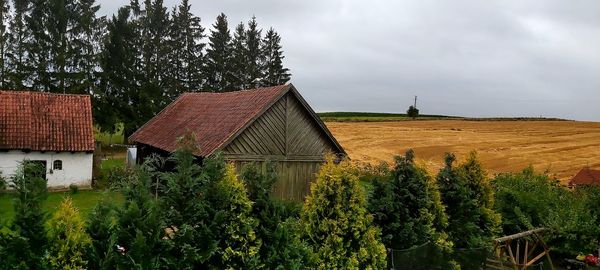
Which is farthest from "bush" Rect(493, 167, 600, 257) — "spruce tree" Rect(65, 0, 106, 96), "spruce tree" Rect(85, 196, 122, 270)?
"spruce tree" Rect(65, 0, 106, 96)

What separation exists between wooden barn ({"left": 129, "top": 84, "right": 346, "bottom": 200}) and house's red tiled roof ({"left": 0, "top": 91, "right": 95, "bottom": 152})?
19.3 ft

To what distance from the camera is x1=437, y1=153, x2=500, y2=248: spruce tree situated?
436 inches

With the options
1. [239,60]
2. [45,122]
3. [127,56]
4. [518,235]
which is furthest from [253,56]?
[518,235]

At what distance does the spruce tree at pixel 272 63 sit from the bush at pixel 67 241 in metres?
46.9

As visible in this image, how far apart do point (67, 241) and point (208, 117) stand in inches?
571

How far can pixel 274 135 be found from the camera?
61.0 feet

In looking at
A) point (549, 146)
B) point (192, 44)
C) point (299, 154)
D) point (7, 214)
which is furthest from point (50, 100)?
point (549, 146)

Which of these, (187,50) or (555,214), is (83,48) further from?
(555,214)

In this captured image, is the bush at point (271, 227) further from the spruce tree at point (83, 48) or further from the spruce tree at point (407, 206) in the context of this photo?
the spruce tree at point (83, 48)

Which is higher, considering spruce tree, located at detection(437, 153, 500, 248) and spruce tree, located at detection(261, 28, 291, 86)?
spruce tree, located at detection(261, 28, 291, 86)

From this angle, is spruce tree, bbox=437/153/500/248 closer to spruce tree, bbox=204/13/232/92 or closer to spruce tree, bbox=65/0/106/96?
spruce tree, bbox=65/0/106/96

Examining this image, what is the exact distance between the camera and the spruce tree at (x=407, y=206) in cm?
1008

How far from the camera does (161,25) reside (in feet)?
148

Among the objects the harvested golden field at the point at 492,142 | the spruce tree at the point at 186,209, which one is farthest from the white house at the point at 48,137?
the harvested golden field at the point at 492,142
